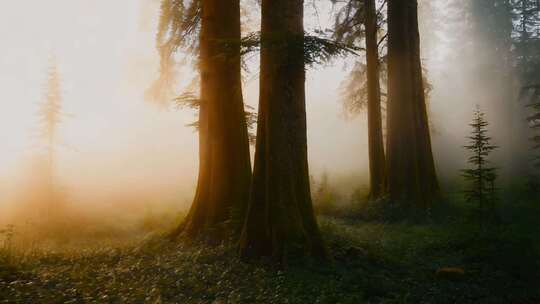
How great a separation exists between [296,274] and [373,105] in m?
10.3

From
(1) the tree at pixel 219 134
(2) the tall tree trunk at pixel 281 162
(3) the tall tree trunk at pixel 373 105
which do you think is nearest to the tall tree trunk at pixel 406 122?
(3) the tall tree trunk at pixel 373 105

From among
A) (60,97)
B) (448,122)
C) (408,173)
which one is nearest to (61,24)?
(60,97)

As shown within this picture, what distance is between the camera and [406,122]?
12508 millimetres

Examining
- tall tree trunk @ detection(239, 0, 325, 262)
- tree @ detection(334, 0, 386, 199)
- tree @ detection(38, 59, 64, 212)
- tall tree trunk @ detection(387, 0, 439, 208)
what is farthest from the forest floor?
tree @ detection(38, 59, 64, 212)

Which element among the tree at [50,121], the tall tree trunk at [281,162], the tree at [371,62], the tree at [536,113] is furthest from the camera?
the tree at [50,121]

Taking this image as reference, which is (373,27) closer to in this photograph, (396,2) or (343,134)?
(396,2)

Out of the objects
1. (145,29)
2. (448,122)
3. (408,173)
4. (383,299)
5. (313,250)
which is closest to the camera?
(383,299)

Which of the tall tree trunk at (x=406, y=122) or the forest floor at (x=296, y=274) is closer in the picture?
the forest floor at (x=296, y=274)

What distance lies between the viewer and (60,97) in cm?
2544

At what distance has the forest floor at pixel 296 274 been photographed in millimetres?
5516

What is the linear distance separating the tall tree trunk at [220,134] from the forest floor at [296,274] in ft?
3.44

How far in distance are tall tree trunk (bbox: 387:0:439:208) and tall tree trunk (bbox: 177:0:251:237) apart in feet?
18.9

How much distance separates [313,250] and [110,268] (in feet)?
12.5

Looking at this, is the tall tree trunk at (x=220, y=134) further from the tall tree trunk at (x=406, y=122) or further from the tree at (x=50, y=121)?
the tree at (x=50, y=121)
